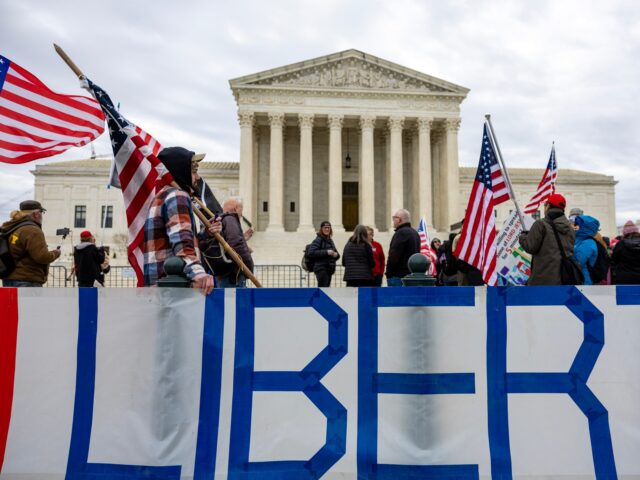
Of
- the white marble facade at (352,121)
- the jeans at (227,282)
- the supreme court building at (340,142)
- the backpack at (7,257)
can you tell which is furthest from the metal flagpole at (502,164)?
the white marble facade at (352,121)

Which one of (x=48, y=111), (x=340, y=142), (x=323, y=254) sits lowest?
(x=323, y=254)

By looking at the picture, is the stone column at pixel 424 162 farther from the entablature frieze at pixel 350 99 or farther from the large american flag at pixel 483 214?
the large american flag at pixel 483 214

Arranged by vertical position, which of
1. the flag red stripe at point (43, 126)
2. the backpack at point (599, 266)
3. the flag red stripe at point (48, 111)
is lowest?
the backpack at point (599, 266)

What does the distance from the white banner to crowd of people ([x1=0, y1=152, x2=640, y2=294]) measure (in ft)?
2.12

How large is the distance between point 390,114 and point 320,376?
37.2 meters

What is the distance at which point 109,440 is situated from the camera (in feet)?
11.8

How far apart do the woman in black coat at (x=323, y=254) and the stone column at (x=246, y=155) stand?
2745 cm

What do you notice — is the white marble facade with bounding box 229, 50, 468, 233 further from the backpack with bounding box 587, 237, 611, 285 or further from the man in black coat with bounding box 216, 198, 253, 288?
the man in black coat with bounding box 216, 198, 253, 288

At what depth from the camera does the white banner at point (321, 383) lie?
3580mm

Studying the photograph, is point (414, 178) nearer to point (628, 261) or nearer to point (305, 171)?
point (305, 171)

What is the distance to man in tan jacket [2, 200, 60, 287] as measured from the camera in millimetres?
6797

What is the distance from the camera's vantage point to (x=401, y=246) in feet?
30.3

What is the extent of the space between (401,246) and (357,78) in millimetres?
32708

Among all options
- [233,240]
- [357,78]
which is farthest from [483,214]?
[357,78]
